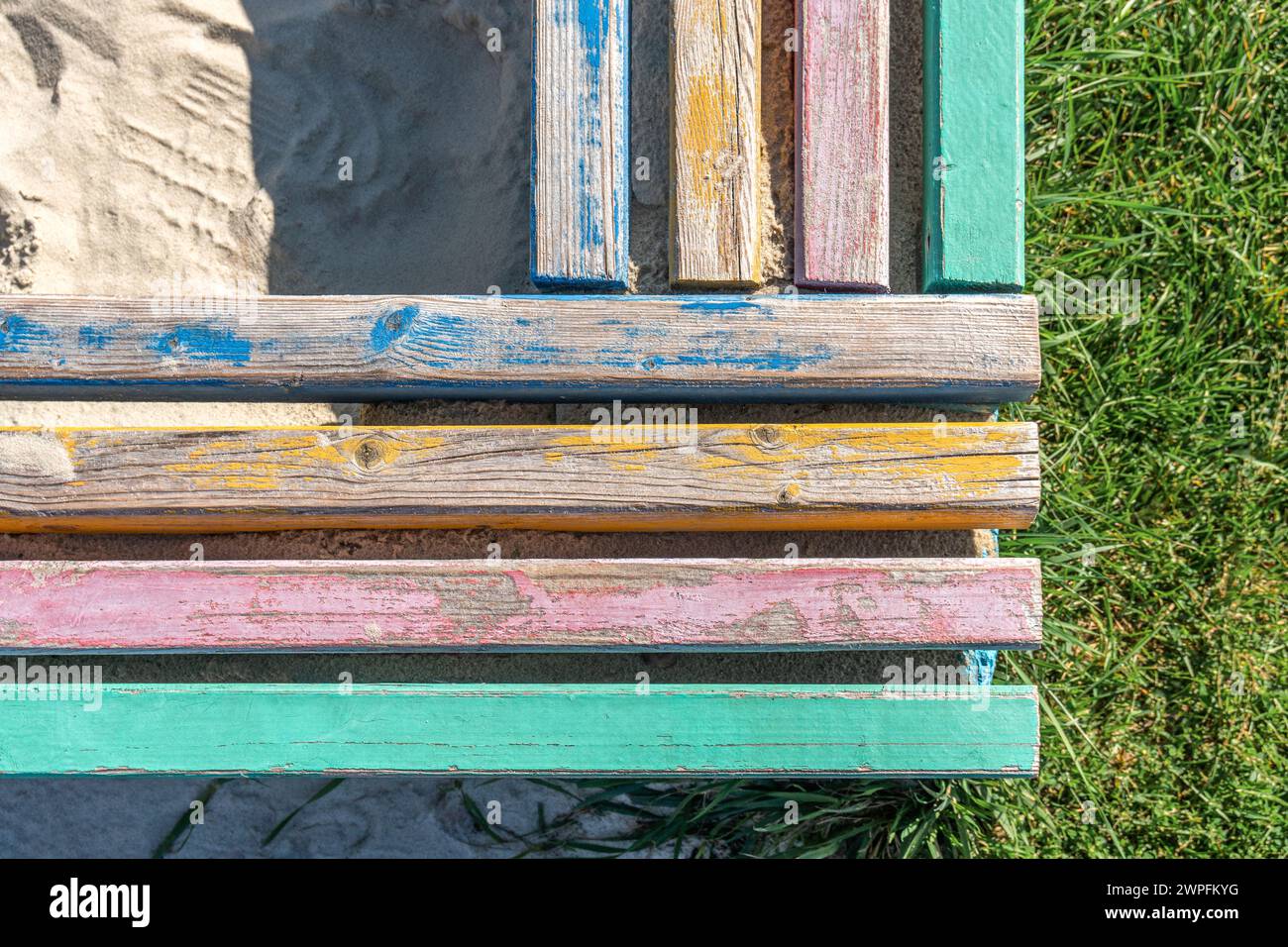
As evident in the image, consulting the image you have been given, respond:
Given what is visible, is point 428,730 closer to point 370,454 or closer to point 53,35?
point 370,454

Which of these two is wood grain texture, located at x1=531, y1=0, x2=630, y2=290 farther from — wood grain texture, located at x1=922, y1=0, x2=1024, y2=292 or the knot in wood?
wood grain texture, located at x1=922, y1=0, x2=1024, y2=292

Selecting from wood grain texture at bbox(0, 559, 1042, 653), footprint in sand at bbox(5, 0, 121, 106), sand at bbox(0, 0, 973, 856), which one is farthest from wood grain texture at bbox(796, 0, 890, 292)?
footprint in sand at bbox(5, 0, 121, 106)

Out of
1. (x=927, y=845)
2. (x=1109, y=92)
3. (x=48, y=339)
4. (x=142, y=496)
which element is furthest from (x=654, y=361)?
(x=1109, y=92)

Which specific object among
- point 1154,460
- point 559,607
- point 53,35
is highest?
point 53,35

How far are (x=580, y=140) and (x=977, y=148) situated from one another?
2.64ft

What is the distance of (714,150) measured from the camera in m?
1.86

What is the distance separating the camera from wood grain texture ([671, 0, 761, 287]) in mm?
1863

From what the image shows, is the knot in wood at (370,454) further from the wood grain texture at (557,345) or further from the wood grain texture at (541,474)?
the wood grain texture at (557,345)

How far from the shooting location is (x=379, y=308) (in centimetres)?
188

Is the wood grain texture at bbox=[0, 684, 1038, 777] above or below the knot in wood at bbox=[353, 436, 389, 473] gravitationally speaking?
below

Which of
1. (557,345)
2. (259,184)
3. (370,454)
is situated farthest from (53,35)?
(557,345)

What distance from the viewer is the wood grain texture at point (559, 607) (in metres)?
1.88

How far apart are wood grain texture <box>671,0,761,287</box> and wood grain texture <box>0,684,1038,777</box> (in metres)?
0.89

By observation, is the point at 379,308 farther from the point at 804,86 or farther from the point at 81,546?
the point at 804,86
